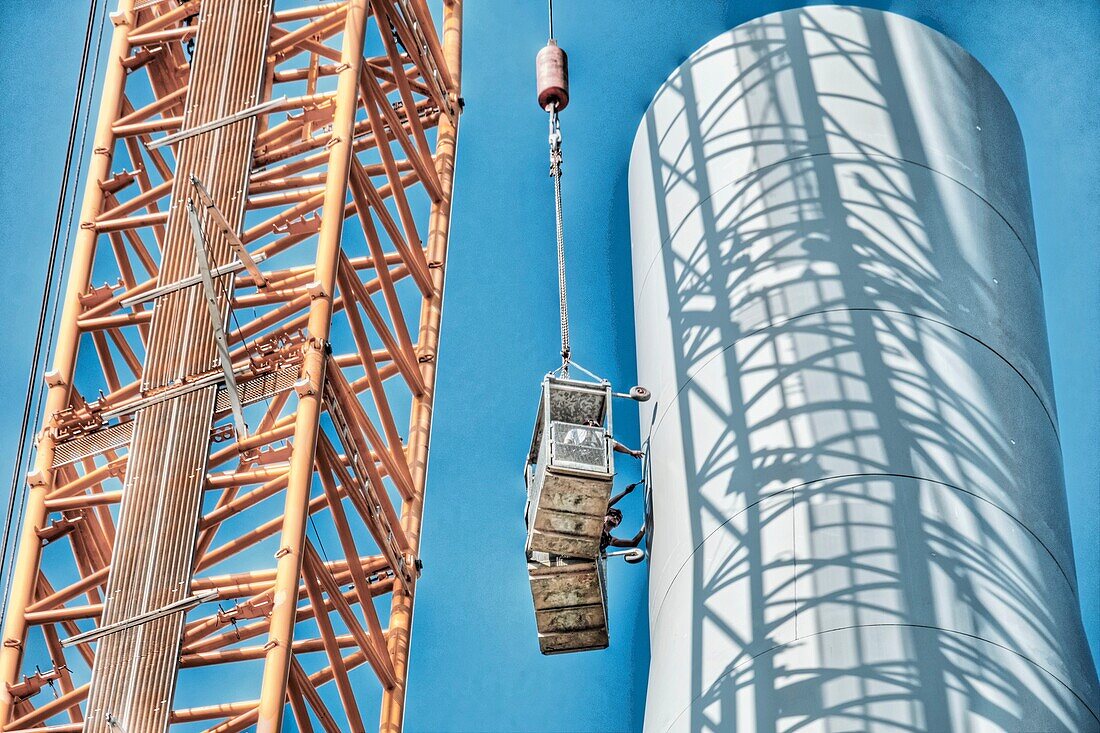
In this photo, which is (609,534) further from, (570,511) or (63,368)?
(63,368)

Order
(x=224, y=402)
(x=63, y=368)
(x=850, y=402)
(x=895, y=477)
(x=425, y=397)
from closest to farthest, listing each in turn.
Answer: (x=895, y=477) < (x=850, y=402) < (x=224, y=402) < (x=63, y=368) < (x=425, y=397)

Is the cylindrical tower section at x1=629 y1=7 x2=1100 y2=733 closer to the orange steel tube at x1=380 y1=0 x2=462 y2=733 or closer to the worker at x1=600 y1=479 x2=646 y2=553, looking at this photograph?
the worker at x1=600 y1=479 x2=646 y2=553

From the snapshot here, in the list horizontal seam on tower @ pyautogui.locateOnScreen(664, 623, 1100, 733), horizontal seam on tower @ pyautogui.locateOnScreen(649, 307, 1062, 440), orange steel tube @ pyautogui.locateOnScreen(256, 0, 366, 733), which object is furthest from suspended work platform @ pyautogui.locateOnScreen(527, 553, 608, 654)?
horizontal seam on tower @ pyautogui.locateOnScreen(664, 623, 1100, 733)

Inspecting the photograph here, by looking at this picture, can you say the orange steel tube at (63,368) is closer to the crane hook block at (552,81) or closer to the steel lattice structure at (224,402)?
the steel lattice structure at (224,402)

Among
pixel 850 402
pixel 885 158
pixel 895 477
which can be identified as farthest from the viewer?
pixel 885 158

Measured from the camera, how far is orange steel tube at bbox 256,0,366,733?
87.4 ft

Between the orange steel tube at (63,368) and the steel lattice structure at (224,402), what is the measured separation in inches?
1.8

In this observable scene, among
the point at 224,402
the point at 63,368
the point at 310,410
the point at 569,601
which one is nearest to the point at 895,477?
the point at 569,601

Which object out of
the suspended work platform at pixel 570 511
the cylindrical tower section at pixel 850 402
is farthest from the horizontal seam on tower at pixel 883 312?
the suspended work platform at pixel 570 511

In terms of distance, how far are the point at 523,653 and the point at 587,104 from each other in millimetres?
18974

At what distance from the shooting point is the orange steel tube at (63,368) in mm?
29547

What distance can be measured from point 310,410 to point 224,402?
1.99 m

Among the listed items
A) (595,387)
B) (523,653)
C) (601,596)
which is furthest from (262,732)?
(523,653)

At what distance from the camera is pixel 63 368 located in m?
32.0
